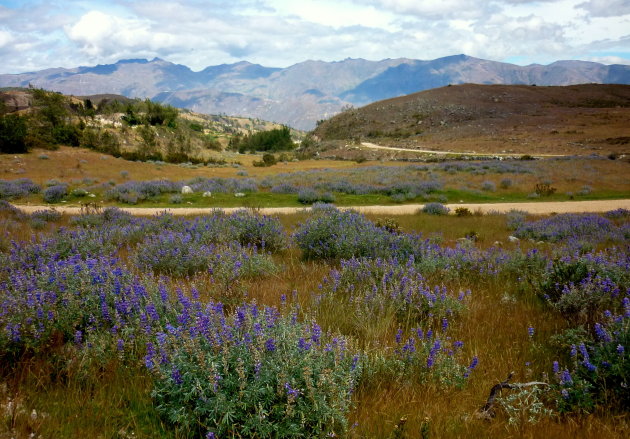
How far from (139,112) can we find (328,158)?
37.4m

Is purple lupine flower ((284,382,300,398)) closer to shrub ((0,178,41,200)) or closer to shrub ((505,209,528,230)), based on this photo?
shrub ((505,209,528,230))

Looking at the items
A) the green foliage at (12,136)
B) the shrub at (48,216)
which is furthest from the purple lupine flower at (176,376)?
the green foliage at (12,136)

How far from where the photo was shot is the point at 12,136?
92.6 ft

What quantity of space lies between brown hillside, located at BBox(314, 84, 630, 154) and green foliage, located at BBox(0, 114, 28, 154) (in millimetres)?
49123

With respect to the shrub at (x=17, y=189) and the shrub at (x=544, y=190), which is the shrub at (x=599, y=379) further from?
the shrub at (x=17, y=189)

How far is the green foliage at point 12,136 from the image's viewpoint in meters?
28.0

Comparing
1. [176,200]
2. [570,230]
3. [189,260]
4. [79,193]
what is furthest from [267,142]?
[189,260]

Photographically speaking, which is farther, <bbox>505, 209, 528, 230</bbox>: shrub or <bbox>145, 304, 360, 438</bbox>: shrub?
<bbox>505, 209, 528, 230</bbox>: shrub

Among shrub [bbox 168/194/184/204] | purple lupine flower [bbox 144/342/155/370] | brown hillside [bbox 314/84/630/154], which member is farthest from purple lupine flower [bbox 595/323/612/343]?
brown hillside [bbox 314/84/630/154]

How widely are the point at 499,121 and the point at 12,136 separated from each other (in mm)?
69681

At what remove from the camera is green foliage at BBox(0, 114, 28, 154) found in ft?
91.9

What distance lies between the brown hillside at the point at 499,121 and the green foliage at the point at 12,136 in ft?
161

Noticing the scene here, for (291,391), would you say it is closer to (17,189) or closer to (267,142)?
(17,189)

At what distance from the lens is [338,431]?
2379 millimetres
